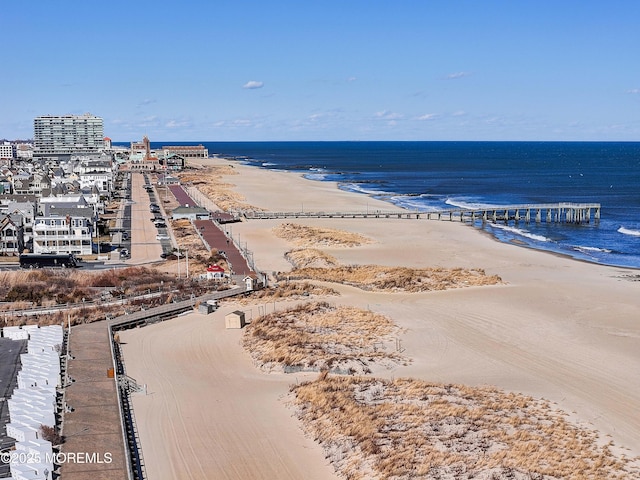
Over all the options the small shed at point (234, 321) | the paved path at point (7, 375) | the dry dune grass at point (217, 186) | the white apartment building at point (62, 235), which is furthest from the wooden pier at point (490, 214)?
the paved path at point (7, 375)

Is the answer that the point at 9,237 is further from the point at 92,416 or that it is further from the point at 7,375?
the point at 92,416

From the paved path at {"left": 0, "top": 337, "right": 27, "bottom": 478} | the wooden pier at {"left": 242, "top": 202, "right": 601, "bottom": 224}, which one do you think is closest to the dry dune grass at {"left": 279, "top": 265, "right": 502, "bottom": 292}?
the paved path at {"left": 0, "top": 337, "right": 27, "bottom": 478}

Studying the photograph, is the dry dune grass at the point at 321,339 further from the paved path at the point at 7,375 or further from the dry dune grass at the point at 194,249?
the dry dune grass at the point at 194,249

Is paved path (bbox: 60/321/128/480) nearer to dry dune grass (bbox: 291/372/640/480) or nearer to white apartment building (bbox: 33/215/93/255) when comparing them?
dry dune grass (bbox: 291/372/640/480)

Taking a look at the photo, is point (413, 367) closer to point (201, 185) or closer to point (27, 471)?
point (27, 471)

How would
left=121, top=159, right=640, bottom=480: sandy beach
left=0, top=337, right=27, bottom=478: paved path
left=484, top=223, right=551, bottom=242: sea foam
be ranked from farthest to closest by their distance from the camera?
left=484, top=223, right=551, bottom=242: sea foam → left=121, top=159, right=640, bottom=480: sandy beach → left=0, top=337, right=27, bottom=478: paved path

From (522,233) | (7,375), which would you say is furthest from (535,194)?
(7,375)

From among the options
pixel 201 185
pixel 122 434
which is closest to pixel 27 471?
pixel 122 434
